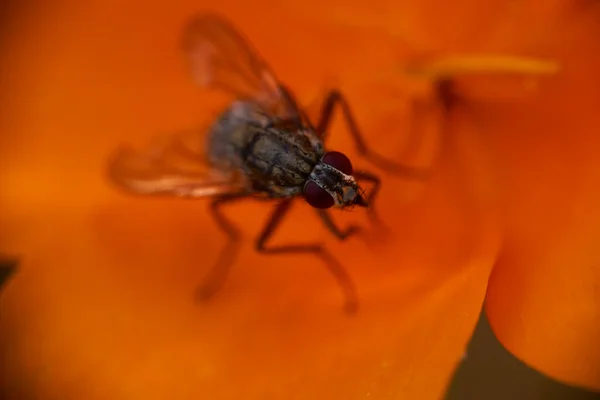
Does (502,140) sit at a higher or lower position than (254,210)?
higher

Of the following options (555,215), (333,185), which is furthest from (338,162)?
(555,215)

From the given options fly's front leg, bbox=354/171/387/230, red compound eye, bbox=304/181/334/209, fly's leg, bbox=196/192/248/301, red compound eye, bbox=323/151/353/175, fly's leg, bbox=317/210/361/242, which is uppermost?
red compound eye, bbox=323/151/353/175

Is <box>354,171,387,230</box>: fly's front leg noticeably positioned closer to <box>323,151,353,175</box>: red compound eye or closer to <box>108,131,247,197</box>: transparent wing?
<box>323,151,353,175</box>: red compound eye

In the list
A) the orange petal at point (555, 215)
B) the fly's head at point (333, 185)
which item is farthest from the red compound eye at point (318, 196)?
the orange petal at point (555, 215)

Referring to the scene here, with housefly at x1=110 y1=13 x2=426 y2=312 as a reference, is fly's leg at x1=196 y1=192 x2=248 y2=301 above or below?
below

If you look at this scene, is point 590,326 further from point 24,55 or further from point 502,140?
point 24,55

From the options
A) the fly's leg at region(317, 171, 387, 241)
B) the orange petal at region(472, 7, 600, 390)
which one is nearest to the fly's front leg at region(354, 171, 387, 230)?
the fly's leg at region(317, 171, 387, 241)

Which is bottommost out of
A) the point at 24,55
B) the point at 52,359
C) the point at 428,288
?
the point at 52,359

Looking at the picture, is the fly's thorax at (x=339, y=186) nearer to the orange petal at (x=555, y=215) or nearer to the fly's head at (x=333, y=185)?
the fly's head at (x=333, y=185)

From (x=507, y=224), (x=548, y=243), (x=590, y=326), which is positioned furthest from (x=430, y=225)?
(x=590, y=326)
